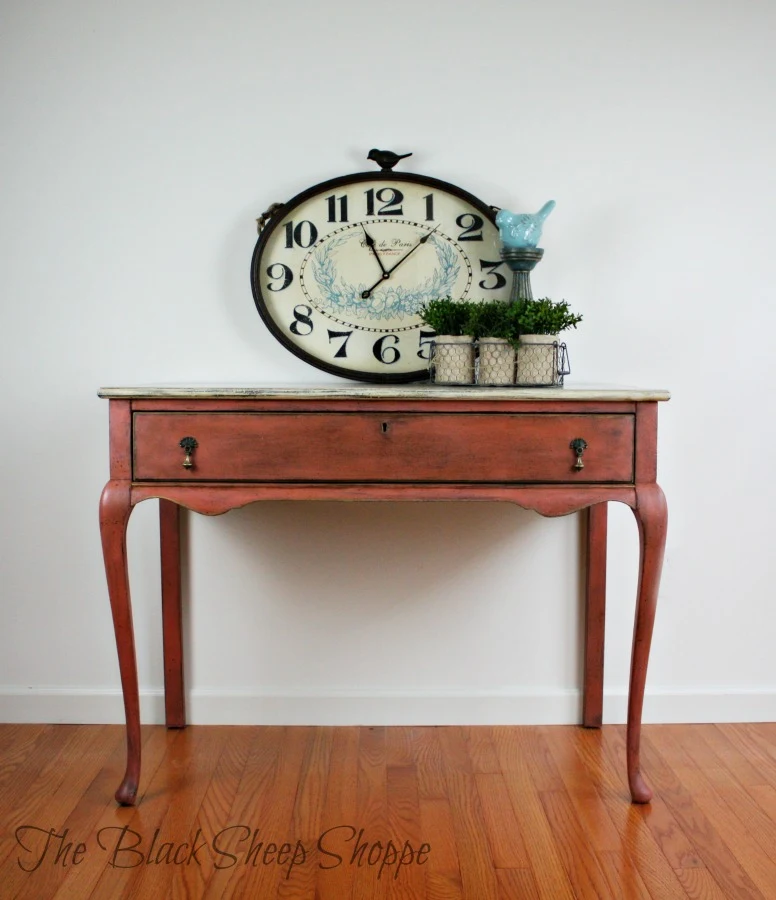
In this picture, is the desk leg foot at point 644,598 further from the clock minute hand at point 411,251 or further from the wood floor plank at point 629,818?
the clock minute hand at point 411,251

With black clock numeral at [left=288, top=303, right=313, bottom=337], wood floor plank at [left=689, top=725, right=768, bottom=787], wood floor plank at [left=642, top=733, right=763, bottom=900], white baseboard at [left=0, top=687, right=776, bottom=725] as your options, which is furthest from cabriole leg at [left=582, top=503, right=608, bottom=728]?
black clock numeral at [left=288, top=303, right=313, bottom=337]

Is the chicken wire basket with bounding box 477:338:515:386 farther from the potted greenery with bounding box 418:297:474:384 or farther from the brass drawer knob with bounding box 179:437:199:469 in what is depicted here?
the brass drawer knob with bounding box 179:437:199:469

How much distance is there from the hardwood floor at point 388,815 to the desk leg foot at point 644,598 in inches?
3.8

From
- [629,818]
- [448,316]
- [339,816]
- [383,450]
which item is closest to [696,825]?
[629,818]

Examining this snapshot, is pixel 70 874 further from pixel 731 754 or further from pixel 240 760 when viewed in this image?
pixel 731 754

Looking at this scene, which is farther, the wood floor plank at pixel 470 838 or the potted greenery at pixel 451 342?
the potted greenery at pixel 451 342

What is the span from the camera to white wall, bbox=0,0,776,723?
2.33m

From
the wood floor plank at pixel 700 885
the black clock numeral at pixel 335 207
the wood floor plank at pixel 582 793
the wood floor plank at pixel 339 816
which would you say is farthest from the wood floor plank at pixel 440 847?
the black clock numeral at pixel 335 207

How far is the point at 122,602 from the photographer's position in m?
1.94

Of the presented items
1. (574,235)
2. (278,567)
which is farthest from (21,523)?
(574,235)

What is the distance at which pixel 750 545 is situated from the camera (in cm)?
245

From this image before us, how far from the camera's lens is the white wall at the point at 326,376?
233 centimetres

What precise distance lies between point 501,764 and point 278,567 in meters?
0.75

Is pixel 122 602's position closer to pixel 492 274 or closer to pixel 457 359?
pixel 457 359
